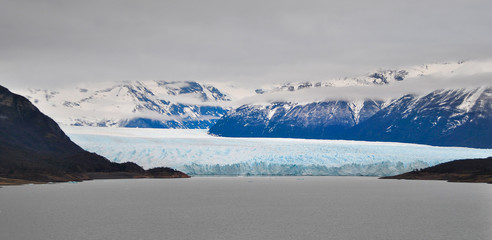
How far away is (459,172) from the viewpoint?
17512 cm

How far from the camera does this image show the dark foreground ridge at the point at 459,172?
16475cm

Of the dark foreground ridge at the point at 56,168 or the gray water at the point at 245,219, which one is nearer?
the gray water at the point at 245,219

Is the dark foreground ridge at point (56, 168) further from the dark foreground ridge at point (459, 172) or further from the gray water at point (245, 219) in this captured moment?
the dark foreground ridge at point (459, 172)

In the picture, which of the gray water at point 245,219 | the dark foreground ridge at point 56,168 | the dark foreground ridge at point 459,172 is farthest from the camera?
the dark foreground ridge at point 459,172

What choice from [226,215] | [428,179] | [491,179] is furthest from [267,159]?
[226,215]

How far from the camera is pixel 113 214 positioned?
71000 millimetres

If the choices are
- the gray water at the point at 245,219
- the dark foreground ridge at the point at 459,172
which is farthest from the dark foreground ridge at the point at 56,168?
the dark foreground ridge at the point at 459,172

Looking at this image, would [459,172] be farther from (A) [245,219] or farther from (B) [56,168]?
(A) [245,219]

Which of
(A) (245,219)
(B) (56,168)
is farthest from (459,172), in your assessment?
(A) (245,219)

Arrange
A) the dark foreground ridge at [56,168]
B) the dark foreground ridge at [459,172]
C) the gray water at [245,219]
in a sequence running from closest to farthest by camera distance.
→ the gray water at [245,219]
the dark foreground ridge at [56,168]
the dark foreground ridge at [459,172]

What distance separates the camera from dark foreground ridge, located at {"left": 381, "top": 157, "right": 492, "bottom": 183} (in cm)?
16475

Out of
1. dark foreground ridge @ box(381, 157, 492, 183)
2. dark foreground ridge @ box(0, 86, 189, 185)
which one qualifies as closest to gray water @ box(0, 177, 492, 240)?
dark foreground ridge @ box(0, 86, 189, 185)

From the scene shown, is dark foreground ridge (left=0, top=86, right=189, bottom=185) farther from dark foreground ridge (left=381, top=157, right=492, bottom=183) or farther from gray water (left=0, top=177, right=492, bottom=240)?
dark foreground ridge (left=381, top=157, right=492, bottom=183)

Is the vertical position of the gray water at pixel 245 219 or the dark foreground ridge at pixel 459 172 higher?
the dark foreground ridge at pixel 459 172
